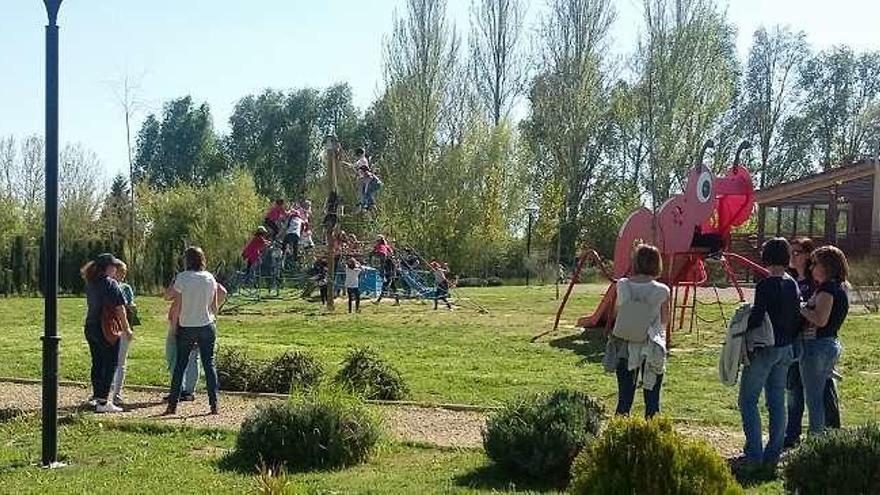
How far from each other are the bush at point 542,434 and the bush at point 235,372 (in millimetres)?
4793

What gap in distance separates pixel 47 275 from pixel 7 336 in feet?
39.4

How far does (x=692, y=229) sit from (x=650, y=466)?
12509 mm

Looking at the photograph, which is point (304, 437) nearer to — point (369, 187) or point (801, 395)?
point (801, 395)

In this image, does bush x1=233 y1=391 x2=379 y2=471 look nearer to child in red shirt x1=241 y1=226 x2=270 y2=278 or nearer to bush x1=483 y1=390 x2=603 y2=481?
bush x1=483 y1=390 x2=603 y2=481

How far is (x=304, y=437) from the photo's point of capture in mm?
7590

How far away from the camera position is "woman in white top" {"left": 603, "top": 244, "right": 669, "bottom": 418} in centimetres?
766

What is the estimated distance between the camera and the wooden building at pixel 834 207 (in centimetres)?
3584

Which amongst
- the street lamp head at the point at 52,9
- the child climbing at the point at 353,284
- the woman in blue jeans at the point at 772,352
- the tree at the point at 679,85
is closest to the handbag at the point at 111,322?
the street lamp head at the point at 52,9

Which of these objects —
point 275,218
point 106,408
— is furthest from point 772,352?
point 275,218

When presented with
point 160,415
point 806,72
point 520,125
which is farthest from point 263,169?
point 160,415

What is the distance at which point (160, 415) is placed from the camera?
391 inches

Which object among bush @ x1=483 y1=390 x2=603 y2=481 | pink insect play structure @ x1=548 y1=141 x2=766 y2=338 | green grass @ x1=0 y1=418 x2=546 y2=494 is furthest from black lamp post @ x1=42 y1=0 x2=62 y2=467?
pink insect play structure @ x1=548 y1=141 x2=766 y2=338

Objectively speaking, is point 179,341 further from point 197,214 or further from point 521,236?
point 521,236

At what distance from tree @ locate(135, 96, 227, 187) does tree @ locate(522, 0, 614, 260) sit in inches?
1096
